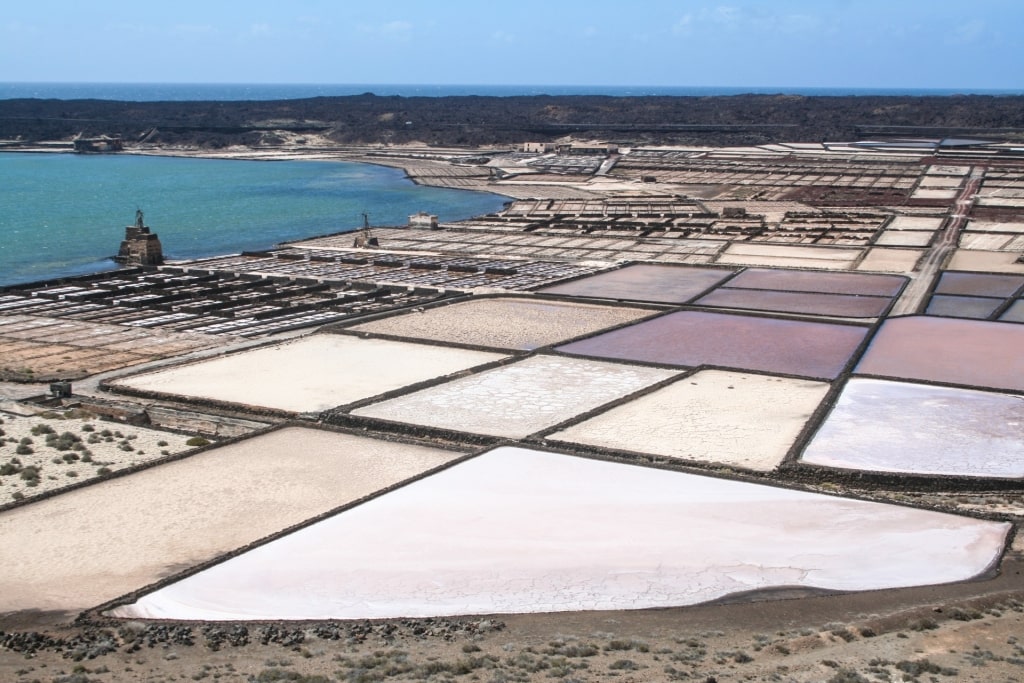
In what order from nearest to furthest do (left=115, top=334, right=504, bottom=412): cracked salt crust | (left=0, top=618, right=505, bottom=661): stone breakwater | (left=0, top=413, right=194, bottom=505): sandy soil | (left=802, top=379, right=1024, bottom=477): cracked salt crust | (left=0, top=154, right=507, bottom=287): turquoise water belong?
(left=0, top=618, right=505, bottom=661): stone breakwater < (left=0, top=413, right=194, bottom=505): sandy soil < (left=802, top=379, right=1024, bottom=477): cracked salt crust < (left=115, top=334, right=504, bottom=412): cracked salt crust < (left=0, top=154, right=507, bottom=287): turquoise water

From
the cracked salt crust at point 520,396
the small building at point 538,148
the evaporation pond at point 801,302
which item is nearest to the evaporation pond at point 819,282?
the evaporation pond at point 801,302

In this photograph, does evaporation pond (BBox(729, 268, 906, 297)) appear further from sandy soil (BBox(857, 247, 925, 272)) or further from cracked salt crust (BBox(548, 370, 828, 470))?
cracked salt crust (BBox(548, 370, 828, 470))

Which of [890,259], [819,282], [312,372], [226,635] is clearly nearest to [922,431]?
[312,372]

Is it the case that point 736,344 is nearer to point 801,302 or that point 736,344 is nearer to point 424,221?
point 801,302

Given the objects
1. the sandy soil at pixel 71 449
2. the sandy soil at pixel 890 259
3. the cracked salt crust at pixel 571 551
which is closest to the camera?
the cracked salt crust at pixel 571 551

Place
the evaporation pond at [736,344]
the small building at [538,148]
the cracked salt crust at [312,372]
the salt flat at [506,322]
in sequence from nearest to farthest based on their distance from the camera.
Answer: the cracked salt crust at [312,372] → the evaporation pond at [736,344] → the salt flat at [506,322] → the small building at [538,148]

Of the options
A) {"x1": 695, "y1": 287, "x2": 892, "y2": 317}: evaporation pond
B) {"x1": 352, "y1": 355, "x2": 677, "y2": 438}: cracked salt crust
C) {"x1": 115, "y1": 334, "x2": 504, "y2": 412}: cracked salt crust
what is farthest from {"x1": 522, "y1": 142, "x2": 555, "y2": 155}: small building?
{"x1": 352, "y1": 355, "x2": 677, "y2": 438}: cracked salt crust

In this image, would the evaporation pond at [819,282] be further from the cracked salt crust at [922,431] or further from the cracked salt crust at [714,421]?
the cracked salt crust at [714,421]
